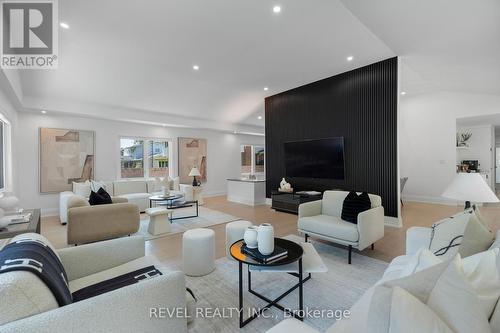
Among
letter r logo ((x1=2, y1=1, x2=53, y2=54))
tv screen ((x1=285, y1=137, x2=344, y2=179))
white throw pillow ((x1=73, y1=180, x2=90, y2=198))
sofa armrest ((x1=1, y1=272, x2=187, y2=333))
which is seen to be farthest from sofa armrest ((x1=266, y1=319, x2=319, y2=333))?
white throw pillow ((x1=73, y1=180, x2=90, y2=198))

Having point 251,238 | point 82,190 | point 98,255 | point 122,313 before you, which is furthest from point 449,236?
point 82,190

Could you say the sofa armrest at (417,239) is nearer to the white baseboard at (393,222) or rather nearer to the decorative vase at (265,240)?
the decorative vase at (265,240)

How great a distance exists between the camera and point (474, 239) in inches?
59.1

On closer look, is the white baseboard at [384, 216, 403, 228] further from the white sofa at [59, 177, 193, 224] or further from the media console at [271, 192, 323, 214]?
the white sofa at [59, 177, 193, 224]

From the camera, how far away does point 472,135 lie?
7.28 m

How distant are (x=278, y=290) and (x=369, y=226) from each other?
4.75 ft

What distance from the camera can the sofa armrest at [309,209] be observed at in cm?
338

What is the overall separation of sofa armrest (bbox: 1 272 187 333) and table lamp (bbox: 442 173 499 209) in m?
2.38

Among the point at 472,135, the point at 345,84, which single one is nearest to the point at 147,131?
the point at 345,84

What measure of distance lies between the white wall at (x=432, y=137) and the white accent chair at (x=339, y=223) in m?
4.96

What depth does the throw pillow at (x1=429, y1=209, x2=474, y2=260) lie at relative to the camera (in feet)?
5.05

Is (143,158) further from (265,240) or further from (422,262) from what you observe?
(422,262)

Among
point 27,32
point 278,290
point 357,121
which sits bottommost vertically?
point 278,290

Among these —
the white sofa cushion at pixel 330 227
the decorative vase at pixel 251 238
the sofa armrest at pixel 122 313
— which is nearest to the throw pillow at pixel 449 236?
the white sofa cushion at pixel 330 227
